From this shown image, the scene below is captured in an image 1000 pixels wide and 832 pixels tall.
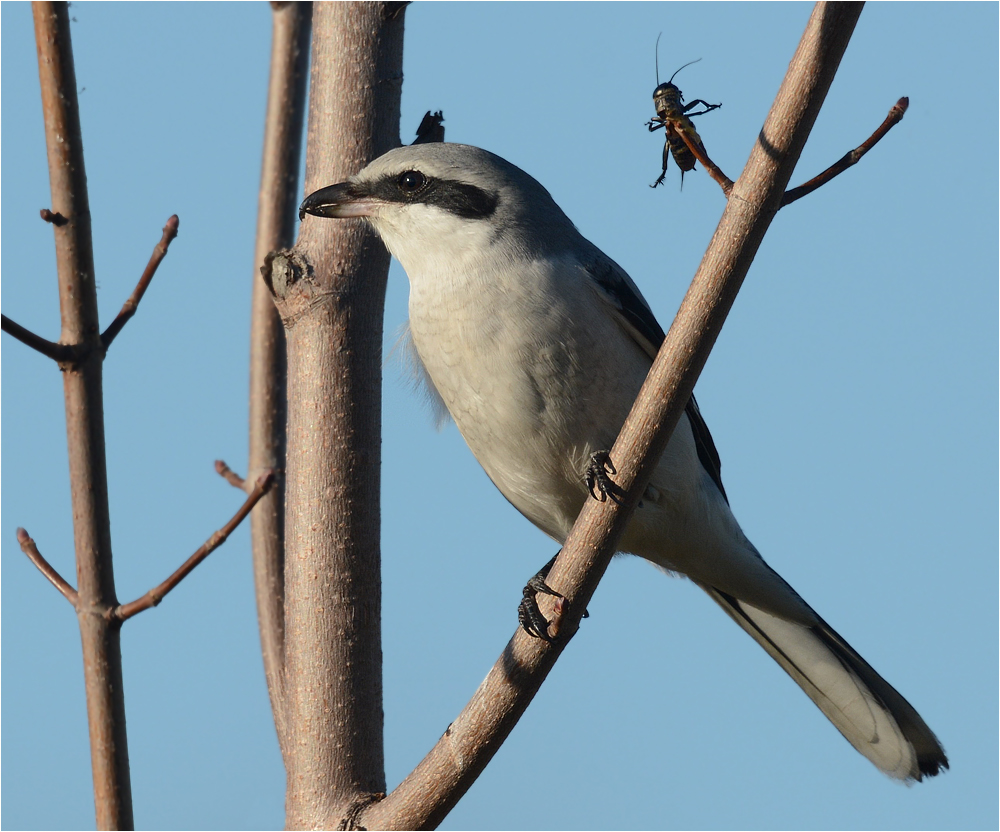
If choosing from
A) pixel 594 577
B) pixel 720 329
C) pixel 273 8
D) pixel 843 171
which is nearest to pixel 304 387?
pixel 594 577

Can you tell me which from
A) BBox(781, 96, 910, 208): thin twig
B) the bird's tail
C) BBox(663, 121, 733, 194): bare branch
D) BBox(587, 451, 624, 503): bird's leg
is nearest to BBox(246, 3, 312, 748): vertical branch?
BBox(587, 451, 624, 503): bird's leg

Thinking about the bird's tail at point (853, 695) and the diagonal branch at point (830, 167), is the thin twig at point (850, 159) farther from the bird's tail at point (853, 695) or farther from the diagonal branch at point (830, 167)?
the bird's tail at point (853, 695)

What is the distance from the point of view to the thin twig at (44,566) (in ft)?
9.52

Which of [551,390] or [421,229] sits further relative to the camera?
[421,229]

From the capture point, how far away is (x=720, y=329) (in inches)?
92.5

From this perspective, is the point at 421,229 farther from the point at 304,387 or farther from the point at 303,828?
the point at 303,828

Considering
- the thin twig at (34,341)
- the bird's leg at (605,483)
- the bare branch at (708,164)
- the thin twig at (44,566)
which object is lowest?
the thin twig at (44,566)

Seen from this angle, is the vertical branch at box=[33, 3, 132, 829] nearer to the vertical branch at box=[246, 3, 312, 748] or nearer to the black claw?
the vertical branch at box=[246, 3, 312, 748]

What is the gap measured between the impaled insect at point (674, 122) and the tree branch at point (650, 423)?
0.34 m

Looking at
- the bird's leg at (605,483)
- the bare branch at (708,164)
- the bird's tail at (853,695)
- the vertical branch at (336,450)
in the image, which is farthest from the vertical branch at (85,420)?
the bird's tail at (853,695)

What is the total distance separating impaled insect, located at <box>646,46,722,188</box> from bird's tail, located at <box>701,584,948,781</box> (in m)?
2.02

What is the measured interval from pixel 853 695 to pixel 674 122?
241 centimetres

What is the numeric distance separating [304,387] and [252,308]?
4.01 feet

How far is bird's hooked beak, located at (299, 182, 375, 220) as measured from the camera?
3510mm
